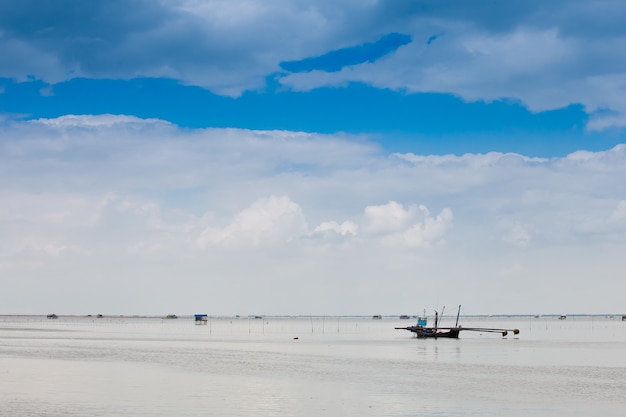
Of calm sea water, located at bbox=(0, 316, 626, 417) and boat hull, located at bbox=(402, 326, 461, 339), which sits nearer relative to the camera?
calm sea water, located at bbox=(0, 316, 626, 417)

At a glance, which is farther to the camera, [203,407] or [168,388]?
[168,388]

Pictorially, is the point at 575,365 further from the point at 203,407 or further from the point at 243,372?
the point at 203,407

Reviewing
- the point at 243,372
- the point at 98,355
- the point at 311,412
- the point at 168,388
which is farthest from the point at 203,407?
the point at 98,355

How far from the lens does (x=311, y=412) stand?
34.6 metres

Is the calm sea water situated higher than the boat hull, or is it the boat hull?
the calm sea water

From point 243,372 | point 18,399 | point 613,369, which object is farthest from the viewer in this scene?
point 613,369

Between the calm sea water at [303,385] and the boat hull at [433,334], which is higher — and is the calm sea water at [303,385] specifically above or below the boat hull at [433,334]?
above

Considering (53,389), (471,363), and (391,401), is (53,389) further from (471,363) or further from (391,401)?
Answer: (471,363)

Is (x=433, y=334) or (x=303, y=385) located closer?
(x=303, y=385)

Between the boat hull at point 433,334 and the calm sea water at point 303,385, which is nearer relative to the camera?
the calm sea water at point 303,385

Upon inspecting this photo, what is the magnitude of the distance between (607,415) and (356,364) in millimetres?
28451

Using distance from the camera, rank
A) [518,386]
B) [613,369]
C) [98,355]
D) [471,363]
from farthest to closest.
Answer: [98,355] < [471,363] < [613,369] < [518,386]

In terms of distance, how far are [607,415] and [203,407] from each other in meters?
18.1

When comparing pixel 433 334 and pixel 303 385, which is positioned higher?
pixel 303 385
